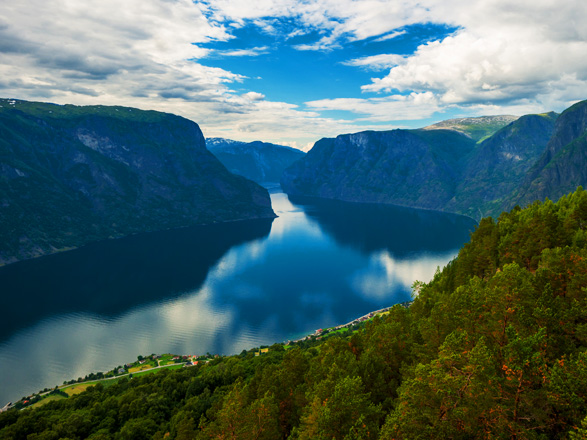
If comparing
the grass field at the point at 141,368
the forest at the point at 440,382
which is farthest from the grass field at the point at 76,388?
the forest at the point at 440,382

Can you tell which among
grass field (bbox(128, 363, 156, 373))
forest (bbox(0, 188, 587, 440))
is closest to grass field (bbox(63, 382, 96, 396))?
grass field (bbox(128, 363, 156, 373))

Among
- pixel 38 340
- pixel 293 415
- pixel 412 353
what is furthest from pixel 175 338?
pixel 412 353

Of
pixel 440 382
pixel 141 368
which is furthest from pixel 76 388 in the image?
pixel 440 382

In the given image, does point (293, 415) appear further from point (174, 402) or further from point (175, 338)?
point (175, 338)

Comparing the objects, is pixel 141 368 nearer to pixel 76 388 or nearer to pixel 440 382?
pixel 76 388

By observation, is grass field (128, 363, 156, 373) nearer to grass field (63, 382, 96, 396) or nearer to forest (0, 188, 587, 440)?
grass field (63, 382, 96, 396)

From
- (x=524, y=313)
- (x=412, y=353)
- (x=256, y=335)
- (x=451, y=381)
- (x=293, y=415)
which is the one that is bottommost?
(x=256, y=335)

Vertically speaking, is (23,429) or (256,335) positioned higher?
(23,429)

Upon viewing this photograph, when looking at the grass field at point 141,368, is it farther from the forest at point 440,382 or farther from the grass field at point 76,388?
the forest at point 440,382
